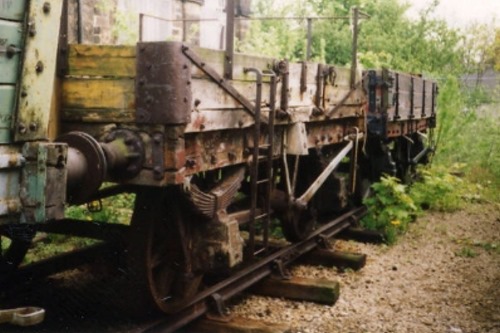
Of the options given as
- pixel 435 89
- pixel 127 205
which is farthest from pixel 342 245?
pixel 435 89

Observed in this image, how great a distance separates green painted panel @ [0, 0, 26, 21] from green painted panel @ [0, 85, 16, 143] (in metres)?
0.30

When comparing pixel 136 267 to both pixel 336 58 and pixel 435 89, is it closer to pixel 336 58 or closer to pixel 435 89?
pixel 435 89

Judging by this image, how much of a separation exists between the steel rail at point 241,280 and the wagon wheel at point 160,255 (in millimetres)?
92

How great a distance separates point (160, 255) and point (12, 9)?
2425 millimetres

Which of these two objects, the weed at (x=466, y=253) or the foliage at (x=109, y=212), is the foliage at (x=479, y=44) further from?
the foliage at (x=109, y=212)

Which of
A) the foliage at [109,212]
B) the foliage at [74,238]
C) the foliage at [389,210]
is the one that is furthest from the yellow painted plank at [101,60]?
the foliage at [389,210]

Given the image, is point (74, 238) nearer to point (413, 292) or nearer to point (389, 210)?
point (413, 292)

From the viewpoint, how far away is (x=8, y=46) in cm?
256

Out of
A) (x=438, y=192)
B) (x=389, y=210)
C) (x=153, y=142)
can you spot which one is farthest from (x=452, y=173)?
(x=153, y=142)

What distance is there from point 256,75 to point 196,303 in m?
1.86

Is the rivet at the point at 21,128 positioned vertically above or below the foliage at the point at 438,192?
above

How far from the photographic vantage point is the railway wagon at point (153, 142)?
2691mm

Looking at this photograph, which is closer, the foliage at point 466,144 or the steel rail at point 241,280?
the steel rail at point 241,280

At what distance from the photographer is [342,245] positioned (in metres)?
7.75
